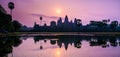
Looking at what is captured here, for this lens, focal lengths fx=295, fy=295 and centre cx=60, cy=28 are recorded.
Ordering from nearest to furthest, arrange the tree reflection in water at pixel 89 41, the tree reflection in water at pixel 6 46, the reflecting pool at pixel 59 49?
the reflecting pool at pixel 59 49 → the tree reflection in water at pixel 6 46 → the tree reflection in water at pixel 89 41

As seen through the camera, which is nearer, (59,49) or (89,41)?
(59,49)

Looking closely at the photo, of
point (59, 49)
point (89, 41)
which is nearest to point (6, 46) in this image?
point (59, 49)

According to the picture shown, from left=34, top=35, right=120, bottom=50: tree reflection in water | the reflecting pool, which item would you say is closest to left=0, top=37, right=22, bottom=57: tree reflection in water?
the reflecting pool

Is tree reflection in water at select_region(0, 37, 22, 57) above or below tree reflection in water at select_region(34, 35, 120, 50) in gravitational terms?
above

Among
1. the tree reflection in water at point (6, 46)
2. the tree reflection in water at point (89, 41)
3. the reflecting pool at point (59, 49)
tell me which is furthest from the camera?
the tree reflection in water at point (89, 41)

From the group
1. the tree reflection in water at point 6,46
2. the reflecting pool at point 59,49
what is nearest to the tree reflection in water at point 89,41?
the reflecting pool at point 59,49

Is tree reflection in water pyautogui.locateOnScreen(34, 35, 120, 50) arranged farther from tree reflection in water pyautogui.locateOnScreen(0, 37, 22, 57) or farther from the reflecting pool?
tree reflection in water pyautogui.locateOnScreen(0, 37, 22, 57)

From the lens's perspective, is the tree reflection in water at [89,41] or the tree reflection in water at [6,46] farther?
the tree reflection in water at [89,41]

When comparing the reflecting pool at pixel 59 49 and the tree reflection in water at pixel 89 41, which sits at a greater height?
the reflecting pool at pixel 59 49

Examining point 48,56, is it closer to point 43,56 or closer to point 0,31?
point 43,56

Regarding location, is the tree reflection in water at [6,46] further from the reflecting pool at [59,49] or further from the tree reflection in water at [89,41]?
the tree reflection in water at [89,41]

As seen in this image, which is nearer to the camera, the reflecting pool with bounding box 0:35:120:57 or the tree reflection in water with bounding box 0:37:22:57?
the reflecting pool with bounding box 0:35:120:57

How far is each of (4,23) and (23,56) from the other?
261 feet

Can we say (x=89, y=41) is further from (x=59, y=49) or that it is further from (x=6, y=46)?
(x=59, y=49)
